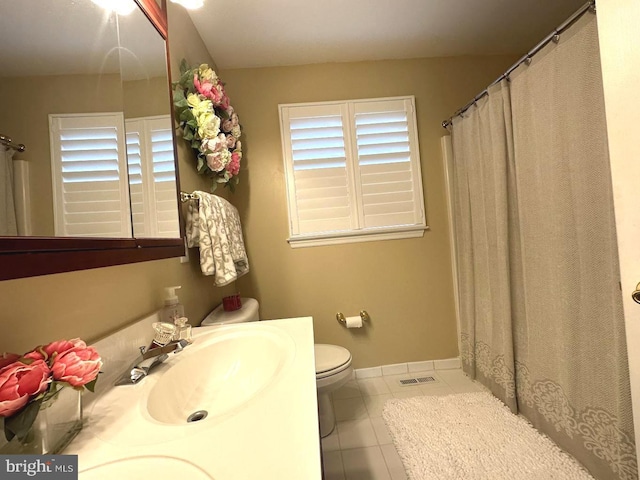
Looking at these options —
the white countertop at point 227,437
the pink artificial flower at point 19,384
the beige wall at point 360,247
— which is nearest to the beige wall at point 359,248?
the beige wall at point 360,247

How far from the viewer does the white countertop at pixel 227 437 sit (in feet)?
1.34

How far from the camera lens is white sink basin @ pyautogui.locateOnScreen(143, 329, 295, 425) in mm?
717

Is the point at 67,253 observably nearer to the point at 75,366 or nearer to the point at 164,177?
the point at 75,366

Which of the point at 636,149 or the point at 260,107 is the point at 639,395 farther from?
the point at 260,107

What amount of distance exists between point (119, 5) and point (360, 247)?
5.65 ft

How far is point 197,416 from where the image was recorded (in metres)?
0.74

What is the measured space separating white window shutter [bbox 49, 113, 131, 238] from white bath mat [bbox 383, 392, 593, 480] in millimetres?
1515

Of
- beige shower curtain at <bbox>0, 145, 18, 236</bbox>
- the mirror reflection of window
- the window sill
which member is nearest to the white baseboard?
the window sill

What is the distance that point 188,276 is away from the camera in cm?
129

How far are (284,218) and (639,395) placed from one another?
6.01 ft

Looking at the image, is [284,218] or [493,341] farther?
[284,218]

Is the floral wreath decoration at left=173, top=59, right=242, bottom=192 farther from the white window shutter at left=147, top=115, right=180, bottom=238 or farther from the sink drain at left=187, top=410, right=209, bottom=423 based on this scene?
the sink drain at left=187, top=410, right=209, bottom=423

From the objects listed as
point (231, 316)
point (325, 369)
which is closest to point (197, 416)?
point (231, 316)

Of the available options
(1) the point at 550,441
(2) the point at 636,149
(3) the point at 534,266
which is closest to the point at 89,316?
(2) the point at 636,149
